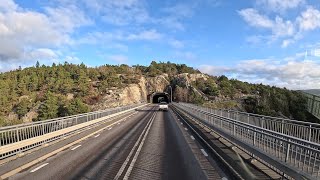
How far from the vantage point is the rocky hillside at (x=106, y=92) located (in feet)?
393

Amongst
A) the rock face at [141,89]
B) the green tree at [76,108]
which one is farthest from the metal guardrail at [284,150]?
the rock face at [141,89]

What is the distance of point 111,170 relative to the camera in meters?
12.0

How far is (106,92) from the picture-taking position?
139875mm

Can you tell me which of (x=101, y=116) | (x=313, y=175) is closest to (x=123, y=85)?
(x=101, y=116)

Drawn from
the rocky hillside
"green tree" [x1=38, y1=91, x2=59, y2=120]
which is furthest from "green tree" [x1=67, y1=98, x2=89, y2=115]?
"green tree" [x1=38, y1=91, x2=59, y2=120]

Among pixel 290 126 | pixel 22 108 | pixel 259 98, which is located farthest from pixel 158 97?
pixel 290 126

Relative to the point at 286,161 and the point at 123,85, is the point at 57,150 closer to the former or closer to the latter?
the point at 286,161

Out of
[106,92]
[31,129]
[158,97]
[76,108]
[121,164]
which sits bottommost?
[76,108]

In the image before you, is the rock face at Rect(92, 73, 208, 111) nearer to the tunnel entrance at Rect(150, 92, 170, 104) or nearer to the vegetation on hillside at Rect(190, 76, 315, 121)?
the tunnel entrance at Rect(150, 92, 170, 104)

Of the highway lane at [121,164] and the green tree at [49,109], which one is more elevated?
the highway lane at [121,164]

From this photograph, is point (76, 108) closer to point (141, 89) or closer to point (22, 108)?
point (22, 108)

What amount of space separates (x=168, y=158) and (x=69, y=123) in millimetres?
13423

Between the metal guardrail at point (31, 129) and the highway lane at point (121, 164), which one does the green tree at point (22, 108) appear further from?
the highway lane at point (121, 164)

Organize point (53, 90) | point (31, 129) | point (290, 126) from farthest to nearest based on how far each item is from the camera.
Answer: point (53, 90)
point (31, 129)
point (290, 126)
